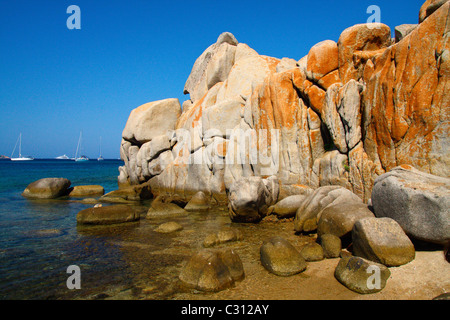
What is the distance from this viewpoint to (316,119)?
607 inches

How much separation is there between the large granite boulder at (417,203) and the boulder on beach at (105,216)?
11296 millimetres

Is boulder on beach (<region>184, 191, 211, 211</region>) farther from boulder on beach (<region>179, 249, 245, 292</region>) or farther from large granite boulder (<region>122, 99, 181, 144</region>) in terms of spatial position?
large granite boulder (<region>122, 99, 181, 144</region>)

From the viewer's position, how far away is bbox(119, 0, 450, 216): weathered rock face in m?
9.92

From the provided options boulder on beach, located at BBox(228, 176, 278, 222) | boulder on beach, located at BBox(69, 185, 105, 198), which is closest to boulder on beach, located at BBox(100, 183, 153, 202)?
boulder on beach, located at BBox(69, 185, 105, 198)

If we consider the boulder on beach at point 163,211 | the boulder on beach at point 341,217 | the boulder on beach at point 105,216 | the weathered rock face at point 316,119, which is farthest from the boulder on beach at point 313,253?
the boulder on beach at point 105,216

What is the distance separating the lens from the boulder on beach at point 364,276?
6.03 m

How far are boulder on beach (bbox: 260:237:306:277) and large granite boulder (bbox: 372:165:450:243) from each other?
9.38 ft

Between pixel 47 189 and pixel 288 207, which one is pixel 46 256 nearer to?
pixel 288 207

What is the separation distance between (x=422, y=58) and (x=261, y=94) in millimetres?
9216

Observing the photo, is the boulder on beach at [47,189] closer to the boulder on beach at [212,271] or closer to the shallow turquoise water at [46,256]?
the shallow turquoise water at [46,256]

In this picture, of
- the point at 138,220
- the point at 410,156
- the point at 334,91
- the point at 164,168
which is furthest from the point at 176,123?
the point at 410,156

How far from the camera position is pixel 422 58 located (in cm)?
1004

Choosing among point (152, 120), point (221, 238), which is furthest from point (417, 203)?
point (152, 120)

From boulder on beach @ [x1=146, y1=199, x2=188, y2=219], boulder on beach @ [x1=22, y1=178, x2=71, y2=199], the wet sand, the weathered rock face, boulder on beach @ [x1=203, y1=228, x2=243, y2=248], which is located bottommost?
the wet sand
